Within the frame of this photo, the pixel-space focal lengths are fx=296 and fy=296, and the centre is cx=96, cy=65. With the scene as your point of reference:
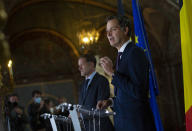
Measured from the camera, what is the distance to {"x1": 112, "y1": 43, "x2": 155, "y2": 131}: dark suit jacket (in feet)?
6.88

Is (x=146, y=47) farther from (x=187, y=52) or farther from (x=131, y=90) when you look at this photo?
(x=131, y=90)

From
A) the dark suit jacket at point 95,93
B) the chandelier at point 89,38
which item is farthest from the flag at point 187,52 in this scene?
the chandelier at point 89,38

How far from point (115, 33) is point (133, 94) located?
0.55 metres

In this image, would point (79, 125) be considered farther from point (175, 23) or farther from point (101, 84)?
point (175, 23)

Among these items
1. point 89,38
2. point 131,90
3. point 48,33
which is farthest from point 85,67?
point 48,33

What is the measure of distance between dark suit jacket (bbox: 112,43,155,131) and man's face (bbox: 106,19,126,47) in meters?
0.19

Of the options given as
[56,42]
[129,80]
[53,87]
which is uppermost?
[56,42]

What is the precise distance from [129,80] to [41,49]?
520 inches

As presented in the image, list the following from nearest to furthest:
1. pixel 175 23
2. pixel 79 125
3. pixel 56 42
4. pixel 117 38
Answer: pixel 79 125, pixel 117 38, pixel 175 23, pixel 56 42

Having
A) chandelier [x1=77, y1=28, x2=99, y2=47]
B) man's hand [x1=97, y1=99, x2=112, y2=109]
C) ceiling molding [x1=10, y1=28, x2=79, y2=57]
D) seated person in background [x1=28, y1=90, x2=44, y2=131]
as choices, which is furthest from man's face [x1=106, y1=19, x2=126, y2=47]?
ceiling molding [x1=10, y1=28, x2=79, y2=57]

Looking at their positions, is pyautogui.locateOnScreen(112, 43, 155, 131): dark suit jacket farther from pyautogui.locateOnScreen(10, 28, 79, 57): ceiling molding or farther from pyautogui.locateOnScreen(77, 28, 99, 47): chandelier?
pyautogui.locateOnScreen(10, 28, 79, 57): ceiling molding

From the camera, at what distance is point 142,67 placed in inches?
84.1

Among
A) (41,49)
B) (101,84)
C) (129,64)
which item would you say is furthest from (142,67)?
(41,49)

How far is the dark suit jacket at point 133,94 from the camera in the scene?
6.88 feet
